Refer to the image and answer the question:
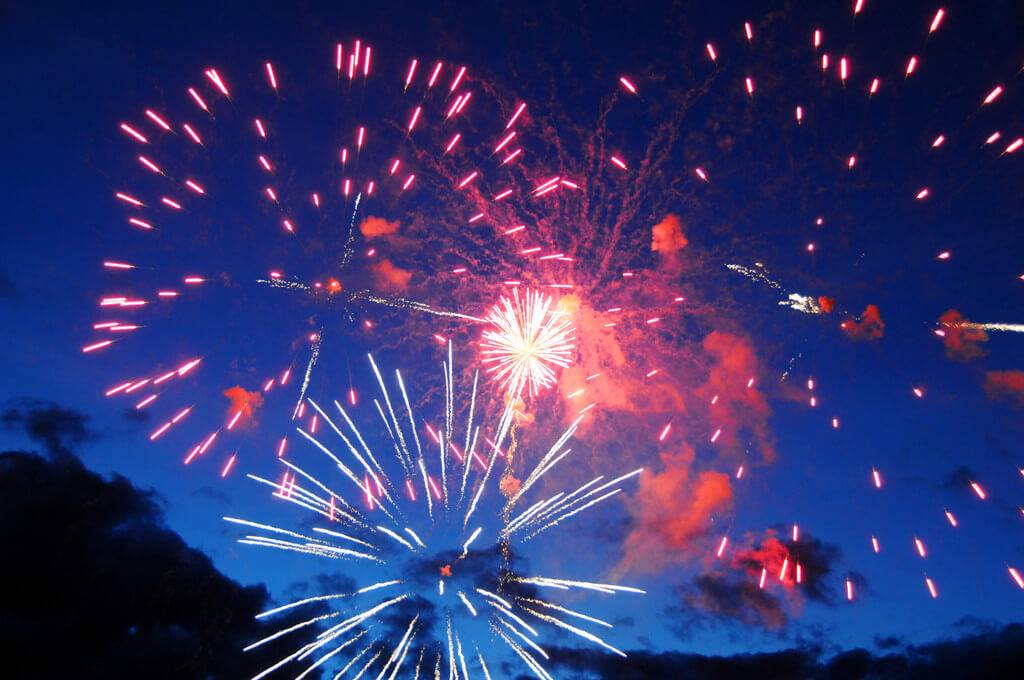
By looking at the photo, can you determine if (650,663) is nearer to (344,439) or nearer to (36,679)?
(36,679)

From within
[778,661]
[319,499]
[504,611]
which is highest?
[778,661]

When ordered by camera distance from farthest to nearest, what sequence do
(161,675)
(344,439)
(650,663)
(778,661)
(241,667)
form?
(650,663) → (778,661) → (241,667) → (161,675) → (344,439)

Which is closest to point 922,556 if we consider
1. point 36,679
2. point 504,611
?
point 504,611

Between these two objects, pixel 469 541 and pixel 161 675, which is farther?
pixel 161 675

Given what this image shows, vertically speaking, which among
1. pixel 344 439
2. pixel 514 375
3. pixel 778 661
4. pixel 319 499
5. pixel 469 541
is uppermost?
pixel 778 661

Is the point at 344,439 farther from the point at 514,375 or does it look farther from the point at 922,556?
the point at 922,556

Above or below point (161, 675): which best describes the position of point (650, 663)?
above

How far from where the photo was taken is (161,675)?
4584 cm

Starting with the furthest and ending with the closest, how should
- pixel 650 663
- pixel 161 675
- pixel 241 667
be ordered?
pixel 650 663 < pixel 241 667 < pixel 161 675

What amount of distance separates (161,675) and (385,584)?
41.9 metres

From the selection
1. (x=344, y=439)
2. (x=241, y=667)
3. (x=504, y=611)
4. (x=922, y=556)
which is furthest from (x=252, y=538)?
(x=241, y=667)

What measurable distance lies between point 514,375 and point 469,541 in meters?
5.63

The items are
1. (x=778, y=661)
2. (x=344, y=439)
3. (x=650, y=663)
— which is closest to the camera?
(x=344, y=439)

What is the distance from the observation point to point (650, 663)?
97.6m
